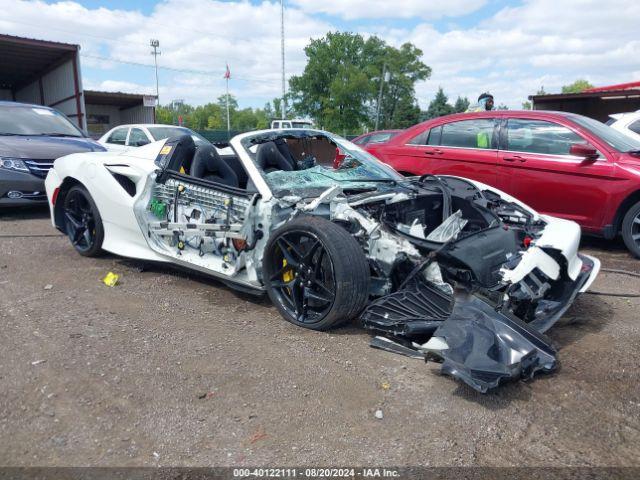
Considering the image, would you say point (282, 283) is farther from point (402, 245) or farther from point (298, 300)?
point (402, 245)

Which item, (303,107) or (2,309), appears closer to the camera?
(2,309)

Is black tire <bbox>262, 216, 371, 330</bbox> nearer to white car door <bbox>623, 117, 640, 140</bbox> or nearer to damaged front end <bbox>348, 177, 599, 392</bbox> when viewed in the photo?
damaged front end <bbox>348, 177, 599, 392</bbox>

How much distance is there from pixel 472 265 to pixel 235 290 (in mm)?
2079

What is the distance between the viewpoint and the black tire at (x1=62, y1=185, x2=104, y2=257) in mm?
5160

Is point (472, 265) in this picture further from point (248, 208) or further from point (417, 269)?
point (248, 208)

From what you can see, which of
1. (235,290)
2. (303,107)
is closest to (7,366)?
(235,290)

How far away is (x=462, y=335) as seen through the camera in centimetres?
285

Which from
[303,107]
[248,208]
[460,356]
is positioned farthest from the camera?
[303,107]

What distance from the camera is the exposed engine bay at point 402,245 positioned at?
2.91 metres

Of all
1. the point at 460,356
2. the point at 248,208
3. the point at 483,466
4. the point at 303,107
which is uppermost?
the point at 303,107

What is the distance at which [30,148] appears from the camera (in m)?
7.53

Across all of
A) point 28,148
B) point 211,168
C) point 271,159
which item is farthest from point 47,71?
point 271,159

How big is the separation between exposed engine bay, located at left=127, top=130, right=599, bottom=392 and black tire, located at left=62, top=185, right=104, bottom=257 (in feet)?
2.50

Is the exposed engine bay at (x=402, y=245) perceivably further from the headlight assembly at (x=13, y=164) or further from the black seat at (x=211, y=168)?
the headlight assembly at (x=13, y=164)
